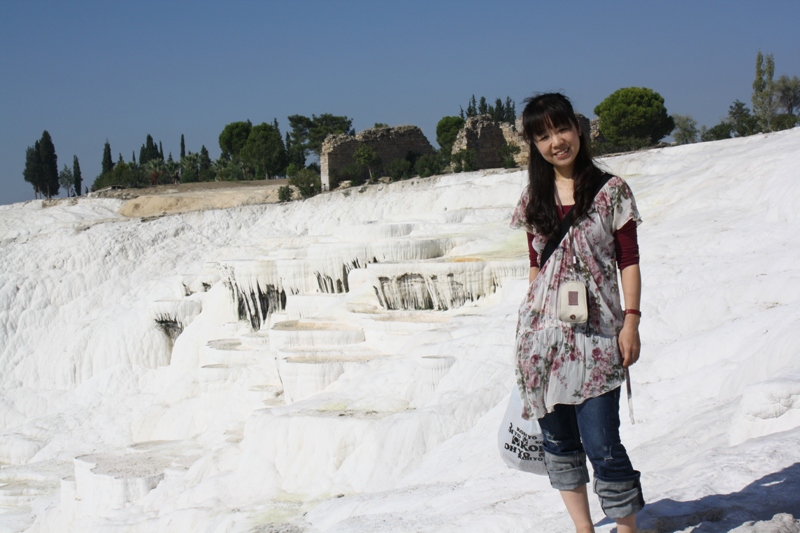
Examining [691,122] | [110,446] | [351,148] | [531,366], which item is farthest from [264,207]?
[531,366]

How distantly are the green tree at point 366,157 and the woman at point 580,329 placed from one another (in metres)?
26.6

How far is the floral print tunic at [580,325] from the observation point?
2.81 meters

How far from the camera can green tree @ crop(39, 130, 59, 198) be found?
46562 mm

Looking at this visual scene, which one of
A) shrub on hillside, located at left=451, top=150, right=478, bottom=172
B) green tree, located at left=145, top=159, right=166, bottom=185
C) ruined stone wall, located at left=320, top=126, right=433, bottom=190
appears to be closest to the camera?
shrub on hillside, located at left=451, top=150, right=478, bottom=172

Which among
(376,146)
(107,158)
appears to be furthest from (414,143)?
(107,158)

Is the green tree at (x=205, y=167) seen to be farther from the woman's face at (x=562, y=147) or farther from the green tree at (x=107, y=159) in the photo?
Result: the woman's face at (x=562, y=147)

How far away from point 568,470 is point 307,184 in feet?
86.7

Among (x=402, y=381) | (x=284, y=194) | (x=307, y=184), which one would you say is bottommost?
(x=402, y=381)

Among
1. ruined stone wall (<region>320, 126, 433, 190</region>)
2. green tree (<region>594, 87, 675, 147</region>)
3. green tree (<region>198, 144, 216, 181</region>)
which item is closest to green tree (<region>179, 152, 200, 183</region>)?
green tree (<region>198, 144, 216, 181</region>)

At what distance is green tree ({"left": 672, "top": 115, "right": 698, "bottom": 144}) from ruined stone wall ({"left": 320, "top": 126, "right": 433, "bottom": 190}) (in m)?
8.73

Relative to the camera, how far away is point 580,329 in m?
2.84

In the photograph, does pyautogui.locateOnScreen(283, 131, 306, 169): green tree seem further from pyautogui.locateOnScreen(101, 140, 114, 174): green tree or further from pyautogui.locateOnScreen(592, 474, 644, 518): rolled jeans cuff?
pyautogui.locateOnScreen(592, 474, 644, 518): rolled jeans cuff

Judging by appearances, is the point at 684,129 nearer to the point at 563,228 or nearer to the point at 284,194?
the point at 284,194

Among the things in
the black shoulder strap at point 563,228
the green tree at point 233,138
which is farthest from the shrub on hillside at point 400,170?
the black shoulder strap at point 563,228
